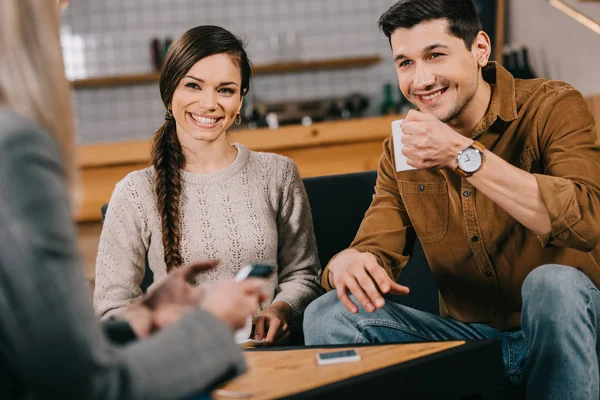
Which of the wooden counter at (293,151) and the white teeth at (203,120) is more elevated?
the white teeth at (203,120)

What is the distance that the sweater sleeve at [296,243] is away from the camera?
2.04 m

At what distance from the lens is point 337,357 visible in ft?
4.19

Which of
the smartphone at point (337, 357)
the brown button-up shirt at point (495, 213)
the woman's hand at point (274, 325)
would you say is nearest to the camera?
the smartphone at point (337, 357)

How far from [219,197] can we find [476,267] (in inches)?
29.2

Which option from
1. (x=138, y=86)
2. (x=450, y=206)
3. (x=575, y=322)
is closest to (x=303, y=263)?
(x=450, y=206)

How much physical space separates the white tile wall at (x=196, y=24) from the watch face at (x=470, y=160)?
351 cm

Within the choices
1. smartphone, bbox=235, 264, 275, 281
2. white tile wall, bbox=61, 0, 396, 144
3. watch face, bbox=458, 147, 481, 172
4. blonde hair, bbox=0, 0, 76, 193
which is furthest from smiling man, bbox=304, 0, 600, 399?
white tile wall, bbox=61, 0, 396, 144

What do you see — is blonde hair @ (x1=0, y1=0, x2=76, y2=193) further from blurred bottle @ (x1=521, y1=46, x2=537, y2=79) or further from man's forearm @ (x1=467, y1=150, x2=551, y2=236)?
blurred bottle @ (x1=521, y1=46, x2=537, y2=79)

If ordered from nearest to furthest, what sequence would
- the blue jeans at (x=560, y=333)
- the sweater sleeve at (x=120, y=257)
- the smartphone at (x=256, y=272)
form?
the smartphone at (x=256, y=272), the blue jeans at (x=560, y=333), the sweater sleeve at (x=120, y=257)

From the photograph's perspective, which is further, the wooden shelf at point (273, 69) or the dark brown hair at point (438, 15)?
the wooden shelf at point (273, 69)

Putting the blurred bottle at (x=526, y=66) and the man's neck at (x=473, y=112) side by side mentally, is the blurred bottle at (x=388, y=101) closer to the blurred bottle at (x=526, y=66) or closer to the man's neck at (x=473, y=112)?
the blurred bottle at (x=526, y=66)

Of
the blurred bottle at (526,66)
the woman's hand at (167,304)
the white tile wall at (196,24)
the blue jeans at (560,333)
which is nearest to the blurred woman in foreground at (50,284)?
the woman's hand at (167,304)

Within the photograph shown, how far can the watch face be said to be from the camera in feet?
4.93

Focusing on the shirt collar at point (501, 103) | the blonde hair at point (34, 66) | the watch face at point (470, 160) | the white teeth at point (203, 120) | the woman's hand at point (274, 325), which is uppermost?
the blonde hair at point (34, 66)
